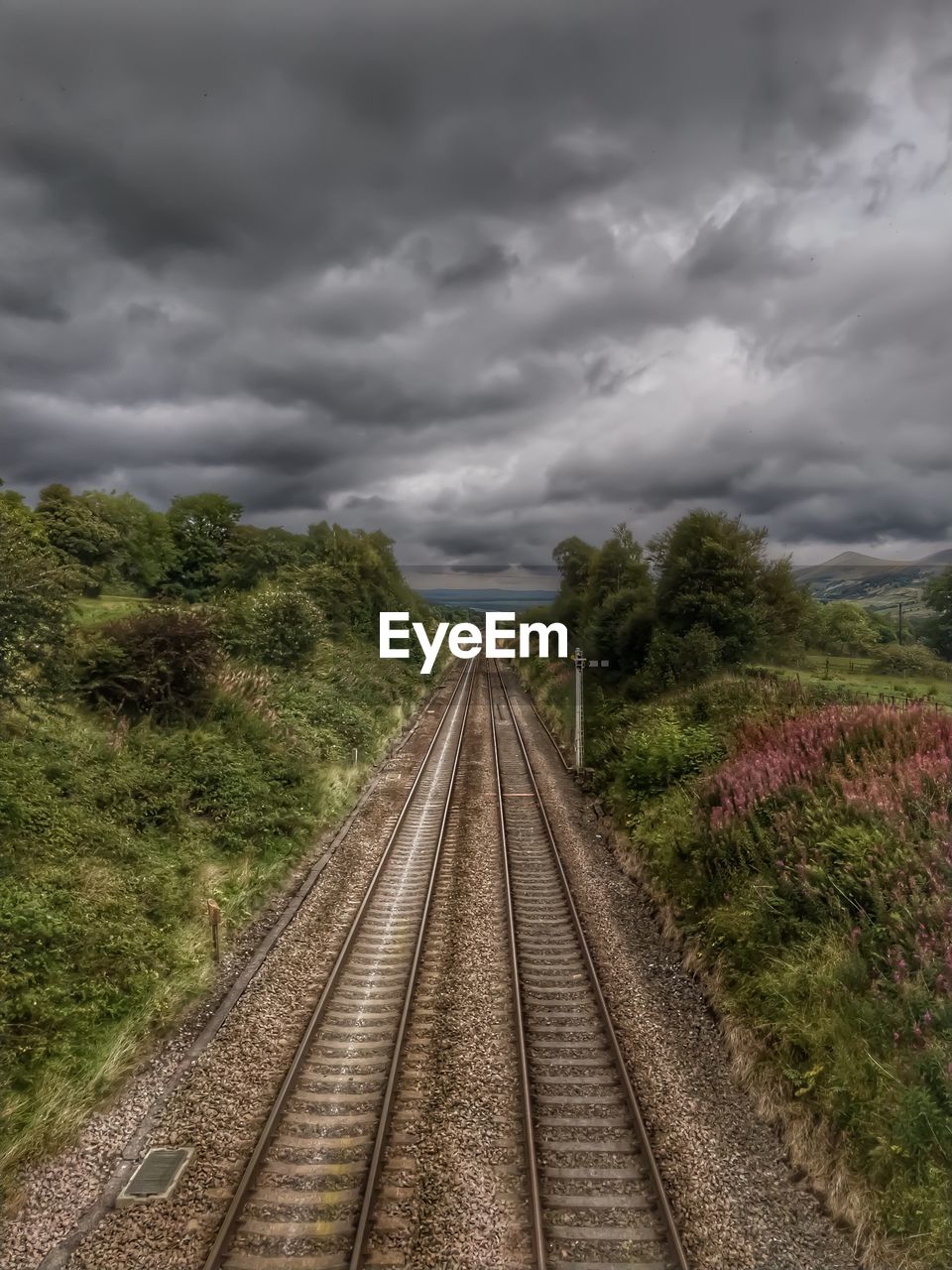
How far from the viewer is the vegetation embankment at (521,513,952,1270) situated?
537 cm

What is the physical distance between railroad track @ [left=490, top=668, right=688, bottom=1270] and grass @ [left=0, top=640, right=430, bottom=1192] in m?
4.24

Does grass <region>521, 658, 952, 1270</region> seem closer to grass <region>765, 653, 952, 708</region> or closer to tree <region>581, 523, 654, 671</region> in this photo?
grass <region>765, 653, 952, 708</region>

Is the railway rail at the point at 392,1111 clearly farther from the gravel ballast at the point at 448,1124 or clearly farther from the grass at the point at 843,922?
the grass at the point at 843,922

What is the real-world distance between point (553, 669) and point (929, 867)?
34610 millimetres

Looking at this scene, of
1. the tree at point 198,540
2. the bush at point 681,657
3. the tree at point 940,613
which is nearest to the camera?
the tree at point 940,613

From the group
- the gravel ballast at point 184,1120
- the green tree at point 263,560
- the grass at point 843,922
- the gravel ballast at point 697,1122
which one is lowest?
the gravel ballast at point 697,1122

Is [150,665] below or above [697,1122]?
above

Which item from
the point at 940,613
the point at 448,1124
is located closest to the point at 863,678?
the point at 940,613

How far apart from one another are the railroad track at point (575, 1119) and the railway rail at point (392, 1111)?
0.04 ft

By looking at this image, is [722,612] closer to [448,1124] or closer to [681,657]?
[681,657]

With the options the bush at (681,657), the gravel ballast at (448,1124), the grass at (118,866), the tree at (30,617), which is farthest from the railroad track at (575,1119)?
the bush at (681,657)

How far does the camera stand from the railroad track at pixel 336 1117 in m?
5.09

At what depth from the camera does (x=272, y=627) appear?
2261cm

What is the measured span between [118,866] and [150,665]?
573 cm
